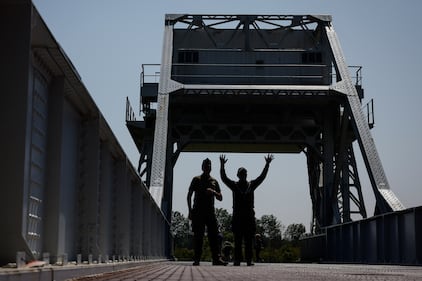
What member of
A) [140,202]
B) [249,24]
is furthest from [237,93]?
[140,202]

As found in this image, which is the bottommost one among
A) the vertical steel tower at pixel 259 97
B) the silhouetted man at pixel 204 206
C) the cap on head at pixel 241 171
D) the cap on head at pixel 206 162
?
the silhouetted man at pixel 204 206

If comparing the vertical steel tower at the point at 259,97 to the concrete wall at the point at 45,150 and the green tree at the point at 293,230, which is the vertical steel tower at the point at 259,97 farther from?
the green tree at the point at 293,230

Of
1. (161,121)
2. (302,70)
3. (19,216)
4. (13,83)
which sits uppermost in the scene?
(302,70)

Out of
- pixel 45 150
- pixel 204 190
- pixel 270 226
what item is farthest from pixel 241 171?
pixel 270 226

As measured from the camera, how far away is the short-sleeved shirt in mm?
13195

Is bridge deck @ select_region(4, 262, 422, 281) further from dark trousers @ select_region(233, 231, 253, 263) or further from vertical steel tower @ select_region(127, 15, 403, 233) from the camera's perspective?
vertical steel tower @ select_region(127, 15, 403, 233)

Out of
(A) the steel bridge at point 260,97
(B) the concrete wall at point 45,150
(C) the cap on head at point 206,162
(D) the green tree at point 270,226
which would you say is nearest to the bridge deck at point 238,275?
(B) the concrete wall at point 45,150

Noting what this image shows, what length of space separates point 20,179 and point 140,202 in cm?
829

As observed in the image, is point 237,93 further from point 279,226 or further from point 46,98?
point 279,226

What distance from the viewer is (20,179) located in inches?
156

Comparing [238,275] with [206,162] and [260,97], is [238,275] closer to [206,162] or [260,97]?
[206,162]

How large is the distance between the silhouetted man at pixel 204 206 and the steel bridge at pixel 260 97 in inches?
788

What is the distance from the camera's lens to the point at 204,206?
44.0 ft

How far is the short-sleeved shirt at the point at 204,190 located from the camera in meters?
13.2
